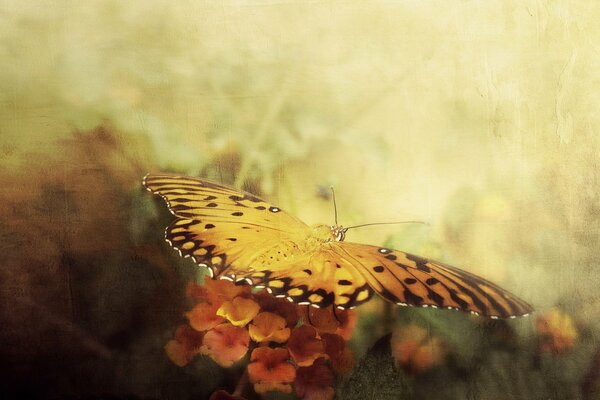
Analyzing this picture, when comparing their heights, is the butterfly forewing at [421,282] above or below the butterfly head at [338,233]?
below

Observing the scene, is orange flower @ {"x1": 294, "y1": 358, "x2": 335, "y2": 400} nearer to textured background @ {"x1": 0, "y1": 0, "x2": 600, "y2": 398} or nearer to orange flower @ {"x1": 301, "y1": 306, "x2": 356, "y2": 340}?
orange flower @ {"x1": 301, "y1": 306, "x2": 356, "y2": 340}

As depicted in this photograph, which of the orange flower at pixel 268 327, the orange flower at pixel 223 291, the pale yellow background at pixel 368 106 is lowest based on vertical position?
the orange flower at pixel 268 327

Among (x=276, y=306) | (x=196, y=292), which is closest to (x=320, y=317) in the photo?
(x=276, y=306)

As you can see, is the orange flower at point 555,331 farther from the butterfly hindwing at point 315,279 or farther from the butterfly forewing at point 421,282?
the butterfly hindwing at point 315,279

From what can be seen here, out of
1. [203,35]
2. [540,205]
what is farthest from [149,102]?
[540,205]

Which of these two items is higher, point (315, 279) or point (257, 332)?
point (315, 279)

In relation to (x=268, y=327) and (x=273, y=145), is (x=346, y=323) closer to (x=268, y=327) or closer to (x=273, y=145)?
(x=268, y=327)

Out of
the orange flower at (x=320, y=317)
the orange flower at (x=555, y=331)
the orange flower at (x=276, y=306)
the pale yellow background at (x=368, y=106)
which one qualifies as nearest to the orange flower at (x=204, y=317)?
the orange flower at (x=276, y=306)
